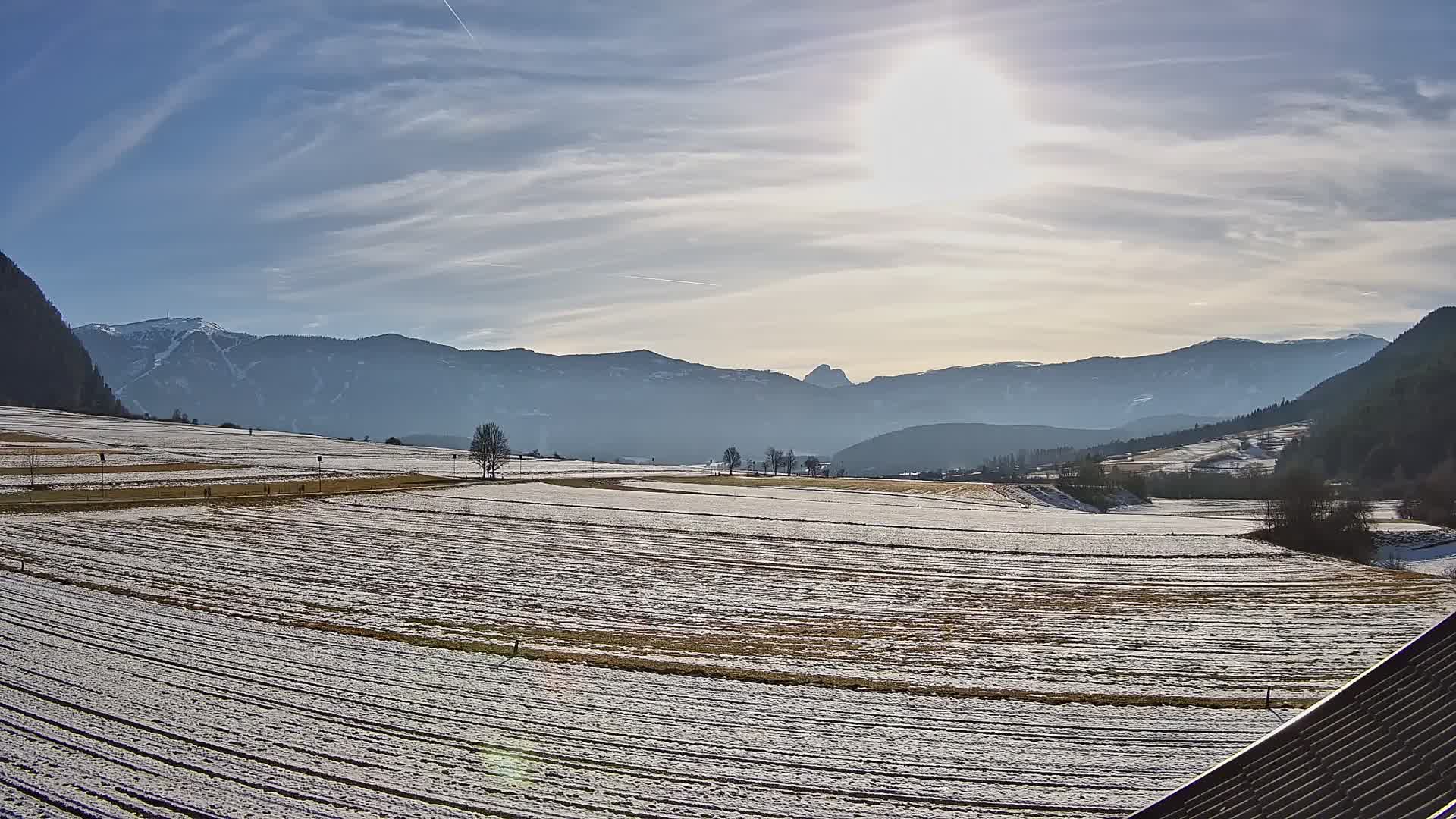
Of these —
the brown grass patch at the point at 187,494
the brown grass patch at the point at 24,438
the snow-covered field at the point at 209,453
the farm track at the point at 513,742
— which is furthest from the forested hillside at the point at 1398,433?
the brown grass patch at the point at 24,438

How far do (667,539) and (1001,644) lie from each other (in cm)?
3038

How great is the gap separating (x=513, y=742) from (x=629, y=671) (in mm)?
6393

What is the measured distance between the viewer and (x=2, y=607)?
29.3 meters

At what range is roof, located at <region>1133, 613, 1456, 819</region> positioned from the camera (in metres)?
6.24

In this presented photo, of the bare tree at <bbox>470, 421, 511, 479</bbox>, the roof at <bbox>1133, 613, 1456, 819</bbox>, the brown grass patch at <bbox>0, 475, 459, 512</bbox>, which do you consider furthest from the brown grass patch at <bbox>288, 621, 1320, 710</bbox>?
the bare tree at <bbox>470, 421, 511, 479</bbox>

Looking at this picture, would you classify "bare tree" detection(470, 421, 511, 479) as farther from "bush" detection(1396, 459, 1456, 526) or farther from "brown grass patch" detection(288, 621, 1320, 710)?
"bush" detection(1396, 459, 1456, 526)

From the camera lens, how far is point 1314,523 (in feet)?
232

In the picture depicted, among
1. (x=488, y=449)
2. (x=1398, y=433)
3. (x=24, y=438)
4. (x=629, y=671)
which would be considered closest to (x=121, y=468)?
(x=24, y=438)

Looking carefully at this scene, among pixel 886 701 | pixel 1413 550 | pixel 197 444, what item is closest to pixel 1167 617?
pixel 886 701

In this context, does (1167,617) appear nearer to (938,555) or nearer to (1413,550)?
(938,555)

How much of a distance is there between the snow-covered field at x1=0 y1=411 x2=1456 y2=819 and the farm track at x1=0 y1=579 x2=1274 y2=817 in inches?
3.1

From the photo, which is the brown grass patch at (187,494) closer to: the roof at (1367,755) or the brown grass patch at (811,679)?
the brown grass patch at (811,679)

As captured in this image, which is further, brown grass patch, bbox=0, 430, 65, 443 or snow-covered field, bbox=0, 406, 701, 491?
brown grass patch, bbox=0, 430, 65, 443

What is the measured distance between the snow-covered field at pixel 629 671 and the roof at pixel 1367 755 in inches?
342
